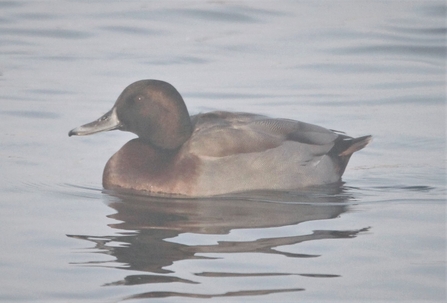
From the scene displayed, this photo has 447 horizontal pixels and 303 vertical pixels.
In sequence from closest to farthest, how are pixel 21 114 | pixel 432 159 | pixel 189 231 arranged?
pixel 189 231 → pixel 432 159 → pixel 21 114

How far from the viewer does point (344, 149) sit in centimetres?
949

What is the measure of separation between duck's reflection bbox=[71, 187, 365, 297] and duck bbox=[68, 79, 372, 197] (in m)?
0.19

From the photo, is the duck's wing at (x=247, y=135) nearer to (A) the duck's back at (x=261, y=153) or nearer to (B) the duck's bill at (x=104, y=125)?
(A) the duck's back at (x=261, y=153)

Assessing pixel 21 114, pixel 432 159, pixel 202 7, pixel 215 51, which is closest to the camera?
pixel 432 159

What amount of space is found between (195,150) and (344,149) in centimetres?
162

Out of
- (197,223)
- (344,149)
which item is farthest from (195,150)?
(344,149)

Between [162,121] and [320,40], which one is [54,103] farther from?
[320,40]

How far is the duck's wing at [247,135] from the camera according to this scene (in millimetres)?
8688

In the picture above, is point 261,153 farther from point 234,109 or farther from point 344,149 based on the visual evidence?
point 234,109

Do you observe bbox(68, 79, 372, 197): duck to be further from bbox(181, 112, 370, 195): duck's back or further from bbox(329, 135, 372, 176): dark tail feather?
bbox(329, 135, 372, 176): dark tail feather

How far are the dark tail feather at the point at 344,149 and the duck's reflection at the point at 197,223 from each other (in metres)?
0.46

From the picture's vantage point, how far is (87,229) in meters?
7.37

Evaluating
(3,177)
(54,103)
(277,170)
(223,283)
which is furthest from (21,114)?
(223,283)

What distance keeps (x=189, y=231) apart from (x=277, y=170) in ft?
5.89
